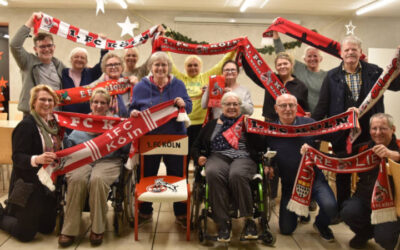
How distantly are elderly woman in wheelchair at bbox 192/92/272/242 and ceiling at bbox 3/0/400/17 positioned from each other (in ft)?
13.7

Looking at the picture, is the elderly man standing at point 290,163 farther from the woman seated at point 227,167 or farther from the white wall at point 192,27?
the white wall at point 192,27

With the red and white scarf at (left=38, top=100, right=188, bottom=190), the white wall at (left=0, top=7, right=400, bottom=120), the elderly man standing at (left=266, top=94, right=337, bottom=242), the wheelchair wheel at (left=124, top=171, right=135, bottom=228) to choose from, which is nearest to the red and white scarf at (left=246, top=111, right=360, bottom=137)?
the elderly man standing at (left=266, top=94, right=337, bottom=242)

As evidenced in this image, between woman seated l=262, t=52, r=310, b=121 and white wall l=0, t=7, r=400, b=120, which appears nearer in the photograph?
woman seated l=262, t=52, r=310, b=121

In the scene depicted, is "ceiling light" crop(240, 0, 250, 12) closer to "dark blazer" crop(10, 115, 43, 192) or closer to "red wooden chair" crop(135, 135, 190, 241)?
"red wooden chair" crop(135, 135, 190, 241)

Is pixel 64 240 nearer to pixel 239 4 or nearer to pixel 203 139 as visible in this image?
pixel 203 139

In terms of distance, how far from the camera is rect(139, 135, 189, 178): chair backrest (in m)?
2.81

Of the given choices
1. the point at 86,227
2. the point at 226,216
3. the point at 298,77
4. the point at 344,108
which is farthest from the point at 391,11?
the point at 86,227

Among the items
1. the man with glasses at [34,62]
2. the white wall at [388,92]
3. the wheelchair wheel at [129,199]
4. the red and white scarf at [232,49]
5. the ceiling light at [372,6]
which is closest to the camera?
the wheelchair wheel at [129,199]

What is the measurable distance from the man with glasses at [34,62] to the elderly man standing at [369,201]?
295 cm

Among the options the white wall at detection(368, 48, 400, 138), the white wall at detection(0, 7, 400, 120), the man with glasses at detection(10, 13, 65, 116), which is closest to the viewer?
the man with glasses at detection(10, 13, 65, 116)

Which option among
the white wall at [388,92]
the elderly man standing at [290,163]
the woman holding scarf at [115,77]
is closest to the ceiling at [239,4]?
the white wall at [388,92]

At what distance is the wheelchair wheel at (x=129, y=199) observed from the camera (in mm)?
2708

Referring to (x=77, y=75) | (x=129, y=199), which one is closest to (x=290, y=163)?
(x=129, y=199)

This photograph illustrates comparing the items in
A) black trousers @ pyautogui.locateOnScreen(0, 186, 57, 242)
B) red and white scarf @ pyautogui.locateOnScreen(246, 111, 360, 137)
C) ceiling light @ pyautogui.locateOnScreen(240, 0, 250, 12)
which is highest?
ceiling light @ pyautogui.locateOnScreen(240, 0, 250, 12)
